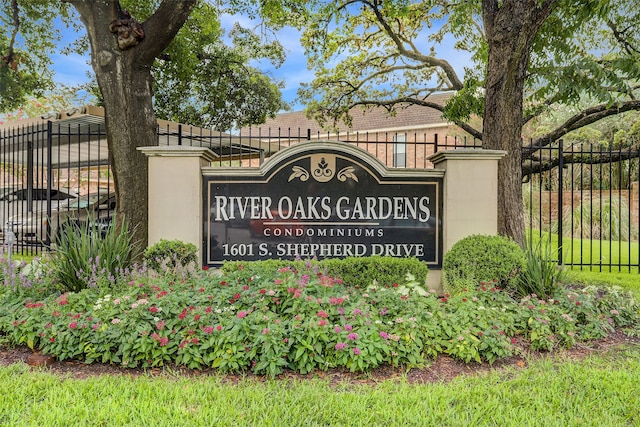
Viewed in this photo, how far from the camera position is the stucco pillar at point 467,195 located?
5.99 m

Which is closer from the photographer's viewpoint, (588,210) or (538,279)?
(538,279)

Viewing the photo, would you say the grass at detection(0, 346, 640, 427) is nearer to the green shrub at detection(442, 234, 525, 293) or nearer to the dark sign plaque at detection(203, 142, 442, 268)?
the green shrub at detection(442, 234, 525, 293)

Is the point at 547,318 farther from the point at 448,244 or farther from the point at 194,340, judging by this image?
the point at 194,340

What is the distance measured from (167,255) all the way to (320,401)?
10.8 feet

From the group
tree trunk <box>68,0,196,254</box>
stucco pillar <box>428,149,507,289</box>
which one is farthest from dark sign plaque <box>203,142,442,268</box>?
tree trunk <box>68,0,196,254</box>

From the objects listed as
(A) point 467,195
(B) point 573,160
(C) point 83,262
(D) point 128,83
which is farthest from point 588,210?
Result: (C) point 83,262

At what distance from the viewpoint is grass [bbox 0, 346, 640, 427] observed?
8.39 ft

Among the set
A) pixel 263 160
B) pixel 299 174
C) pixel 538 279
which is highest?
pixel 263 160

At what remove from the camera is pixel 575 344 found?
4.04 meters

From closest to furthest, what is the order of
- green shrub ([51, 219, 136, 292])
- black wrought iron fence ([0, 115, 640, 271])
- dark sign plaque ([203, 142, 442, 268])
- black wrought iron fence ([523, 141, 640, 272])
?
1. green shrub ([51, 219, 136, 292])
2. dark sign plaque ([203, 142, 442, 268])
3. black wrought iron fence ([0, 115, 640, 271])
4. black wrought iron fence ([523, 141, 640, 272])

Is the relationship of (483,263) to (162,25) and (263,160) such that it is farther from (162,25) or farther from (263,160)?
(263,160)

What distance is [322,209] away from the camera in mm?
5992

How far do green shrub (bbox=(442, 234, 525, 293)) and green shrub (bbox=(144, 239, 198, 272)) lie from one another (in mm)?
3203

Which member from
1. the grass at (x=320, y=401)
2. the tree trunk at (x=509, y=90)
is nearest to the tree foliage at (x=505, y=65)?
the tree trunk at (x=509, y=90)
